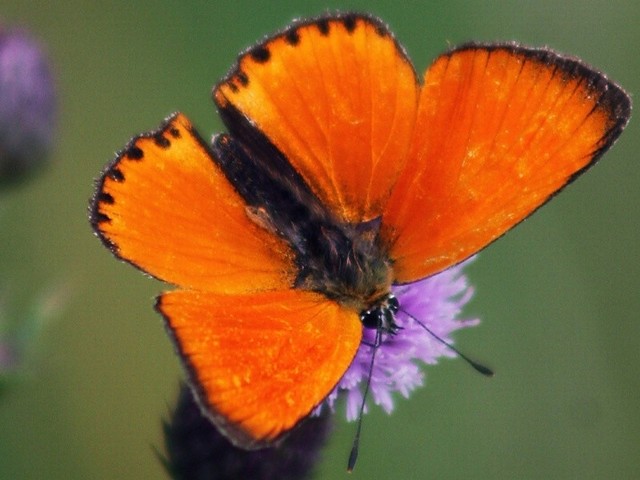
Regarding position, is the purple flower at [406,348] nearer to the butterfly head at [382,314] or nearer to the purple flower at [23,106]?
the butterfly head at [382,314]

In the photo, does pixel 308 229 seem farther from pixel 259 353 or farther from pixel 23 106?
pixel 23 106

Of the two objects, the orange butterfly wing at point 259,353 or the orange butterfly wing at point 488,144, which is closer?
the orange butterfly wing at point 259,353

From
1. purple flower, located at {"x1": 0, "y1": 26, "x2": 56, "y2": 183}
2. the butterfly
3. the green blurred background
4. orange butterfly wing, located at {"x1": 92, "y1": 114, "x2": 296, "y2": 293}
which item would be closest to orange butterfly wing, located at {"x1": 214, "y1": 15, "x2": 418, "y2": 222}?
the butterfly

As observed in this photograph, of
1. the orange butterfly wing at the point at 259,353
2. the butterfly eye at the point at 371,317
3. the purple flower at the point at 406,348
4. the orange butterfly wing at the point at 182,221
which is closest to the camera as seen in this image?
the orange butterfly wing at the point at 259,353

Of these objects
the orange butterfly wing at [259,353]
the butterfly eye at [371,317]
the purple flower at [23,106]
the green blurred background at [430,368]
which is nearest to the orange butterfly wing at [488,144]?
the butterfly eye at [371,317]

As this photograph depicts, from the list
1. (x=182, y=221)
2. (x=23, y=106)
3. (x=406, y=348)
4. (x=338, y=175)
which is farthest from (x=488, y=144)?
(x=23, y=106)

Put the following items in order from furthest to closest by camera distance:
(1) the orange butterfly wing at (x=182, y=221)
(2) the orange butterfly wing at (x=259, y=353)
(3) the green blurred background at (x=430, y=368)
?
(3) the green blurred background at (x=430, y=368)
(1) the orange butterfly wing at (x=182, y=221)
(2) the orange butterfly wing at (x=259, y=353)
